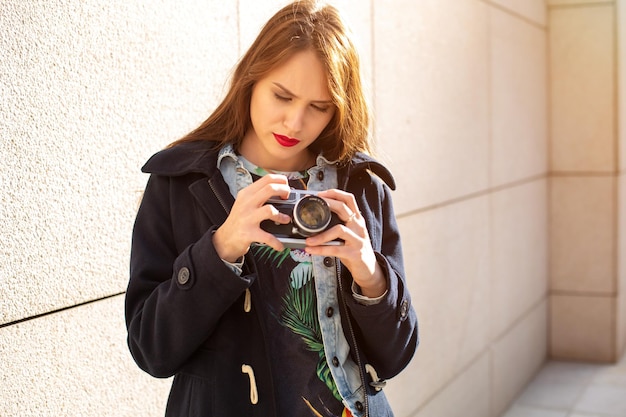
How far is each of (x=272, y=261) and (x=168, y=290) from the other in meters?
0.28

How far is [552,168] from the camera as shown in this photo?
6.93 meters

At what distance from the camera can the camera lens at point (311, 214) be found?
1747 millimetres

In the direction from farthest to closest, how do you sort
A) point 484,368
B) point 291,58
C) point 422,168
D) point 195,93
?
point 484,368 < point 422,168 < point 195,93 < point 291,58

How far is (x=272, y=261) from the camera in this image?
1963 millimetres

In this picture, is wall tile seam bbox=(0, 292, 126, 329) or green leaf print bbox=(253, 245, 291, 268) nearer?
green leaf print bbox=(253, 245, 291, 268)

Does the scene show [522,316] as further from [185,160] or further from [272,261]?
[185,160]

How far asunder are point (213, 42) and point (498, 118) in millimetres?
3100

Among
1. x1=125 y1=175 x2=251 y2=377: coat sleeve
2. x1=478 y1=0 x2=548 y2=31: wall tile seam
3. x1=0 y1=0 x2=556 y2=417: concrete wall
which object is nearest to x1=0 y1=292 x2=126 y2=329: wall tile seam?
x1=0 y1=0 x2=556 y2=417: concrete wall

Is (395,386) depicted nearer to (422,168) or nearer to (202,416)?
(422,168)

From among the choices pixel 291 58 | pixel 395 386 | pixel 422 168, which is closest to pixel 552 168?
pixel 422 168

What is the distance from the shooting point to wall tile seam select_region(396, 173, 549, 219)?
426cm

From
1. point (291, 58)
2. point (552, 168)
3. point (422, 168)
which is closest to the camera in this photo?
point (291, 58)

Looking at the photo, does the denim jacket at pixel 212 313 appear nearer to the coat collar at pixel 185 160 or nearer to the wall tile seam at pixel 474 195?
the coat collar at pixel 185 160

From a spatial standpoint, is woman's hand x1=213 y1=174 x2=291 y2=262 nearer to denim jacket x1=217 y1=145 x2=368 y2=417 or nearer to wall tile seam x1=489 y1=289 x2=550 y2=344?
denim jacket x1=217 y1=145 x2=368 y2=417
